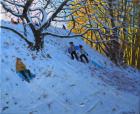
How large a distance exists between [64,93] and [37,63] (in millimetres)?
A: 3168

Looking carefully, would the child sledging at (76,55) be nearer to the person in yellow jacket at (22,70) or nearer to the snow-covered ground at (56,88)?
the snow-covered ground at (56,88)

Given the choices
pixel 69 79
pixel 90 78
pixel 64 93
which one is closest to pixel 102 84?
pixel 90 78

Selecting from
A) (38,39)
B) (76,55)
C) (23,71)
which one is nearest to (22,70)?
(23,71)

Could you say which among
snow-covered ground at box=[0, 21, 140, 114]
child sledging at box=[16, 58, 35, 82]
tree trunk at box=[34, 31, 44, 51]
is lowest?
snow-covered ground at box=[0, 21, 140, 114]

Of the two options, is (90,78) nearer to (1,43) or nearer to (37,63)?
(37,63)

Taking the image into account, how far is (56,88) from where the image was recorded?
1462cm

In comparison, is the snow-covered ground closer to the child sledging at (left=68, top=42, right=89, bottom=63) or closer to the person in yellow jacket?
the person in yellow jacket

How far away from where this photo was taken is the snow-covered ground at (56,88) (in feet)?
42.0

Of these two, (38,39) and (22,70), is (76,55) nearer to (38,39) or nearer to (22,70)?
(22,70)

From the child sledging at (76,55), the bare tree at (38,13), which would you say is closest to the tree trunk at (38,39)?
the bare tree at (38,13)

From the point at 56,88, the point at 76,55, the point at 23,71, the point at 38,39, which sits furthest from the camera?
the point at 76,55

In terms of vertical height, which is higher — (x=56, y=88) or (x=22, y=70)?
(x=22, y=70)

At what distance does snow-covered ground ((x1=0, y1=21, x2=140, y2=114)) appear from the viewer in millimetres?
12812

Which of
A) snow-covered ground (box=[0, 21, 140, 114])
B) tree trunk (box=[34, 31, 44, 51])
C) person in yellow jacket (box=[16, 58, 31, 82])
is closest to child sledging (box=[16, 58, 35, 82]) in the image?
person in yellow jacket (box=[16, 58, 31, 82])
